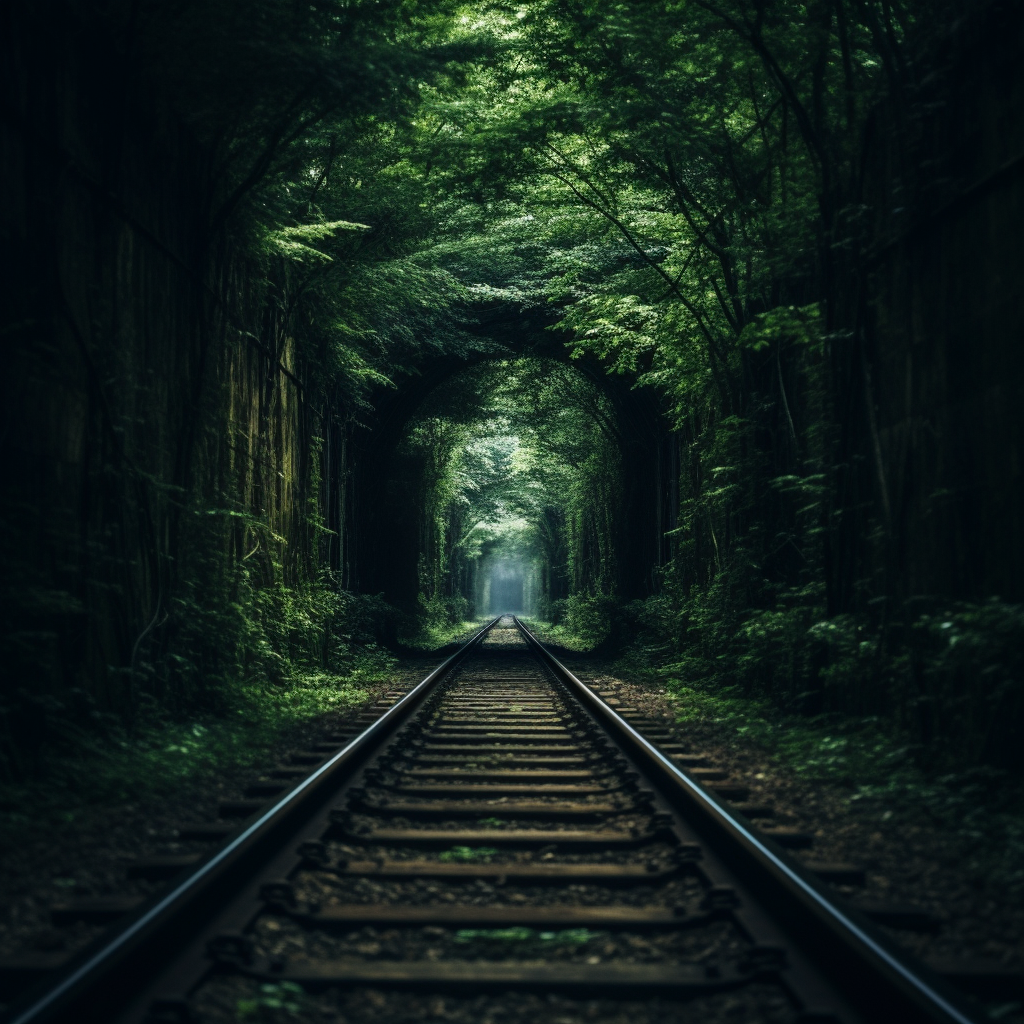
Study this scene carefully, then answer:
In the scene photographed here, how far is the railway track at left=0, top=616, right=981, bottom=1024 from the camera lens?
2.29 m

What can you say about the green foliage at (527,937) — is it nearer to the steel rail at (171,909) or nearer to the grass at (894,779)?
the steel rail at (171,909)

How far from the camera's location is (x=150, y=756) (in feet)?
17.4

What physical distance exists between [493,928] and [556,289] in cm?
1041

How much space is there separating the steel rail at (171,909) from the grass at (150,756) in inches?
35.8

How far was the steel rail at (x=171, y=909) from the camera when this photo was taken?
6.78 feet

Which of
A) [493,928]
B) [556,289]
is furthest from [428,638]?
[493,928]

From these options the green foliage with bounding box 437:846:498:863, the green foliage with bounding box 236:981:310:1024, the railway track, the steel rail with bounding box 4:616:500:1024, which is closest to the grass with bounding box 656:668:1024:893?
the railway track

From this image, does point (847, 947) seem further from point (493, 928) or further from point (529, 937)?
point (493, 928)

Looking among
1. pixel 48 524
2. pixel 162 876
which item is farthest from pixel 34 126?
pixel 162 876

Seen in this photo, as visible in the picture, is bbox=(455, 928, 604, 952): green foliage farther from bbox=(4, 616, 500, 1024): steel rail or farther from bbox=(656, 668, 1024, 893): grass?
bbox=(656, 668, 1024, 893): grass

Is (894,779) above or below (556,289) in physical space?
below

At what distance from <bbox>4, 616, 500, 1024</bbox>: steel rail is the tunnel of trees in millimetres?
1422

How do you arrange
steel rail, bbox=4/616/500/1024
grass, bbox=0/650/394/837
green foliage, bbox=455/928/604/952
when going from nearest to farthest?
1. steel rail, bbox=4/616/500/1024
2. green foliage, bbox=455/928/604/952
3. grass, bbox=0/650/394/837

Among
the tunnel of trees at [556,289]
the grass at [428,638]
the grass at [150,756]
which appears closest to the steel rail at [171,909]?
the grass at [150,756]
